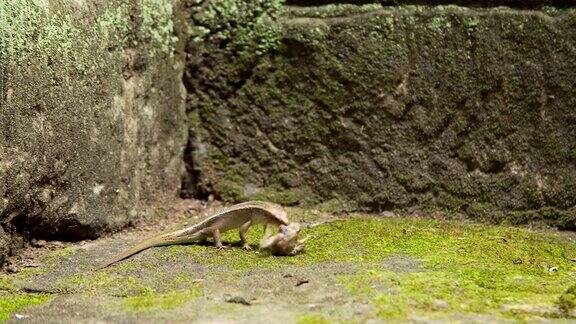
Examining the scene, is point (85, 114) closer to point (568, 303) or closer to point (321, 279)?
point (321, 279)

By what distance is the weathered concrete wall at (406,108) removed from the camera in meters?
3.94

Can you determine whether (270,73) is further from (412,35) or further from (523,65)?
(523,65)

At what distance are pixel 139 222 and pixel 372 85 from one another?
1.21m

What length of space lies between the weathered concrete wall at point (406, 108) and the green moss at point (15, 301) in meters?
1.49

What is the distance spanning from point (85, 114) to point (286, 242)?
0.92 m

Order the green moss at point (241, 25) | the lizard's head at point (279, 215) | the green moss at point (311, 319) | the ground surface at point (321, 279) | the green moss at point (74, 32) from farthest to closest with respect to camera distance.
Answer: the green moss at point (241, 25), the lizard's head at point (279, 215), the green moss at point (74, 32), the ground surface at point (321, 279), the green moss at point (311, 319)

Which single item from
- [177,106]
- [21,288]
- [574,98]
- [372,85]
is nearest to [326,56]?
[372,85]

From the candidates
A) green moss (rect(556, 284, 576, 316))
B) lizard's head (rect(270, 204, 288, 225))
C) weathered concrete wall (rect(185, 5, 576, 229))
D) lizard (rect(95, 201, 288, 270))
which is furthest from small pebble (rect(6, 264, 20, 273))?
green moss (rect(556, 284, 576, 316))

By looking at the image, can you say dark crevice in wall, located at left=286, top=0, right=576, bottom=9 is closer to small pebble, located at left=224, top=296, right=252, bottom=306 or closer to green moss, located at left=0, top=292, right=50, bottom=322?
small pebble, located at left=224, top=296, right=252, bottom=306

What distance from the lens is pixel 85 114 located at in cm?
340

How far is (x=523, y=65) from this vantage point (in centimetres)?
394

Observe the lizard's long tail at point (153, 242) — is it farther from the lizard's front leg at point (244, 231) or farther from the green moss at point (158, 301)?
the green moss at point (158, 301)

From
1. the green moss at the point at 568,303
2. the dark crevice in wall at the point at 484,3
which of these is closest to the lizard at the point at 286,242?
the green moss at the point at 568,303

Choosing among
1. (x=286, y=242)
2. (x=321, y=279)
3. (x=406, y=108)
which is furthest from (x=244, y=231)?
(x=406, y=108)
